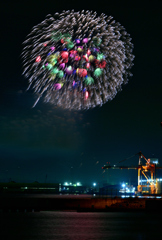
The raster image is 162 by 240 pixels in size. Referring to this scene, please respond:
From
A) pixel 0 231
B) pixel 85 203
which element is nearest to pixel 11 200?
pixel 85 203

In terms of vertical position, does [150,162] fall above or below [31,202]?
above

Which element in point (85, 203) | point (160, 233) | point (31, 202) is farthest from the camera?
point (31, 202)

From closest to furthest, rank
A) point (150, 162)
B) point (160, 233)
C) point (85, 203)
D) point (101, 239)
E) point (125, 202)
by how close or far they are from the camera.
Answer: point (101, 239) < point (160, 233) < point (125, 202) < point (85, 203) < point (150, 162)

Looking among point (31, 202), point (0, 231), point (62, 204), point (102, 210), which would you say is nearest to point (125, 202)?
point (102, 210)

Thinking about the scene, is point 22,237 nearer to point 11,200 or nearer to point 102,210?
point 102,210

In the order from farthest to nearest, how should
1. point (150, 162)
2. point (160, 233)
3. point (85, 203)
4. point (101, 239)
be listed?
point (150, 162)
point (85, 203)
point (160, 233)
point (101, 239)

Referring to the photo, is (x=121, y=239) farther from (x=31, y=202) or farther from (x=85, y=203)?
(x=31, y=202)

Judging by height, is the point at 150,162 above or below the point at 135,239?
above

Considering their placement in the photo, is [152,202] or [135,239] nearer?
[135,239]

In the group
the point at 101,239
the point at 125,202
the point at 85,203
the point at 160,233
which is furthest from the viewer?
the point at 85,203
